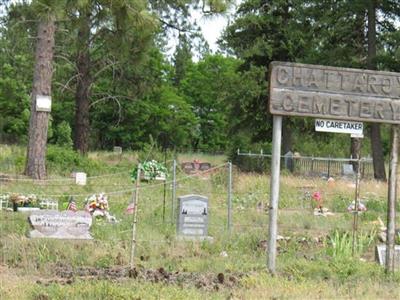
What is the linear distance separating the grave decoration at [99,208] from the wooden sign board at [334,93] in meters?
4.72

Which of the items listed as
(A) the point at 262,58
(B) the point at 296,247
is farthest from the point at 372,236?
(A) the point at 262,58

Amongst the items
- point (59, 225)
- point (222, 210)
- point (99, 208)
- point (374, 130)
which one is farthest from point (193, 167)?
point (59, 225)

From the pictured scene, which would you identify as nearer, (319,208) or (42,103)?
(319,208)

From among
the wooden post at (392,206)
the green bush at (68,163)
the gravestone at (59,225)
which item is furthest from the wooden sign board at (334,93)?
the green bush at (68,163)

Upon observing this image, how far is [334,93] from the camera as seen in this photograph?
9367 mm

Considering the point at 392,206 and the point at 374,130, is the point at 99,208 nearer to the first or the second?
the point at 392,206

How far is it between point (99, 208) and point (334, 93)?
543 centimetres

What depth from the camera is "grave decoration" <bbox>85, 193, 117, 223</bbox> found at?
41.6ft

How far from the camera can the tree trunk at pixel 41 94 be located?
62.6 ft

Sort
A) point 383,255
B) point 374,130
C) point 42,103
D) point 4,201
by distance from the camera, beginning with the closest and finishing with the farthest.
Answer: point 383,255 < point 4,201 < point 42,103 < point 374,130

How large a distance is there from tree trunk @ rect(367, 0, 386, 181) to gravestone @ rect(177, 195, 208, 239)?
1793cm

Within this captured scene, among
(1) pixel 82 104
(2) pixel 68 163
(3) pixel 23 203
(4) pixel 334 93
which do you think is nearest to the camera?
(4) pixel 334 93

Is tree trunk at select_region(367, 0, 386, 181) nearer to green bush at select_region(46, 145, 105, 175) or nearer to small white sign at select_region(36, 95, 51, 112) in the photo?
green bush at select_region(46, 145, 105, 175)

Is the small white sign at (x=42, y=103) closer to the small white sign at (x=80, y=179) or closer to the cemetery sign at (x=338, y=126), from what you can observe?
the small white sign at (x=80, y=179)
